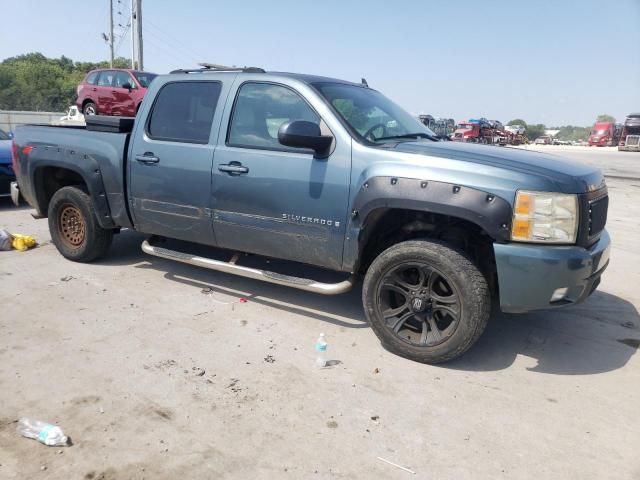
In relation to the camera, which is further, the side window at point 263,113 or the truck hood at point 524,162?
the side window at point 263,113

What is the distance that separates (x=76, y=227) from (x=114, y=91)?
36.6 feet

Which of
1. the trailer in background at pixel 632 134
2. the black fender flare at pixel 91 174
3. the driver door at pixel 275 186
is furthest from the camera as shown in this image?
the trailer in background at pixel 632 134

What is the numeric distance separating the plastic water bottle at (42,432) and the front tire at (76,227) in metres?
2.84

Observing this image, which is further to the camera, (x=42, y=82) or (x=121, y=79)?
(x=42, y=82)

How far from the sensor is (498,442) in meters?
2.73

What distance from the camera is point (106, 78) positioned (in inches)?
613

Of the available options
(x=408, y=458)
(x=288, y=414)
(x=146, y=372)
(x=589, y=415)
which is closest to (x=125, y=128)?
(x=146, y=372)

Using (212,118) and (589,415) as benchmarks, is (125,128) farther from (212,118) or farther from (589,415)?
(589,415)

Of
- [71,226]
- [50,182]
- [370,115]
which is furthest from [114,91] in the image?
[370,115]

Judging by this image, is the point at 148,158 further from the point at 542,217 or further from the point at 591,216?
the point at 591,216

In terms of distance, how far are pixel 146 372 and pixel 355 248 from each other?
64.1 inches

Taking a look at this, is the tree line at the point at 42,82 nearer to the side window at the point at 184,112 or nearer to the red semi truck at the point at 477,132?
the red semi truck at the point at 477,132

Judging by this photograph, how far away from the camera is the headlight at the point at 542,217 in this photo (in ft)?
10.3

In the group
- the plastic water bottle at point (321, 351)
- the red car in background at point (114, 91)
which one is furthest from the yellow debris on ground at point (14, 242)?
the red car in background at point (114, 91)
